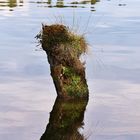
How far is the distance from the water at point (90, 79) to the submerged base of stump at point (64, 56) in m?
0.33

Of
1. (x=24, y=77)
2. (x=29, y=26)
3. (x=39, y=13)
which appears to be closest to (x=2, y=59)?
(x=24, y=77)

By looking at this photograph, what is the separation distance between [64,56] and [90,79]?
70.3 inches

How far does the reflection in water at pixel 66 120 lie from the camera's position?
11992 mm

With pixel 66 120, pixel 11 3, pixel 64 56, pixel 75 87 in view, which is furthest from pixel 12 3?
pixel 66 120

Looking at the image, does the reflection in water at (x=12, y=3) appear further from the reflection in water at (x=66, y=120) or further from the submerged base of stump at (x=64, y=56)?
the reflection in water at (x=66, y=120)

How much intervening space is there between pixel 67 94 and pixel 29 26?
1229 centimetres

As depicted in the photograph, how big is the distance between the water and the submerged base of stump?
0.33 m

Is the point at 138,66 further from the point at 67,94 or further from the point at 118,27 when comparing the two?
the point at 118,27

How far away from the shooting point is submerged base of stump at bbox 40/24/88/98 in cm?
1524

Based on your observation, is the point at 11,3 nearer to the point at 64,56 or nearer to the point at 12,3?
the point at 12,3

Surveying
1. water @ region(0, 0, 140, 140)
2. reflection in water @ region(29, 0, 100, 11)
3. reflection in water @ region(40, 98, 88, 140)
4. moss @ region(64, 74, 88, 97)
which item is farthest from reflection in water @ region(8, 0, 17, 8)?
reflection in water @ region(40, 98, 88, 140)

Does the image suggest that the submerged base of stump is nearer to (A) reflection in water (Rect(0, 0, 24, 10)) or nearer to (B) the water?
(B) the water

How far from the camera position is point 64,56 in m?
15.3

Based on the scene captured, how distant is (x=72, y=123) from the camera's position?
1296 cm
